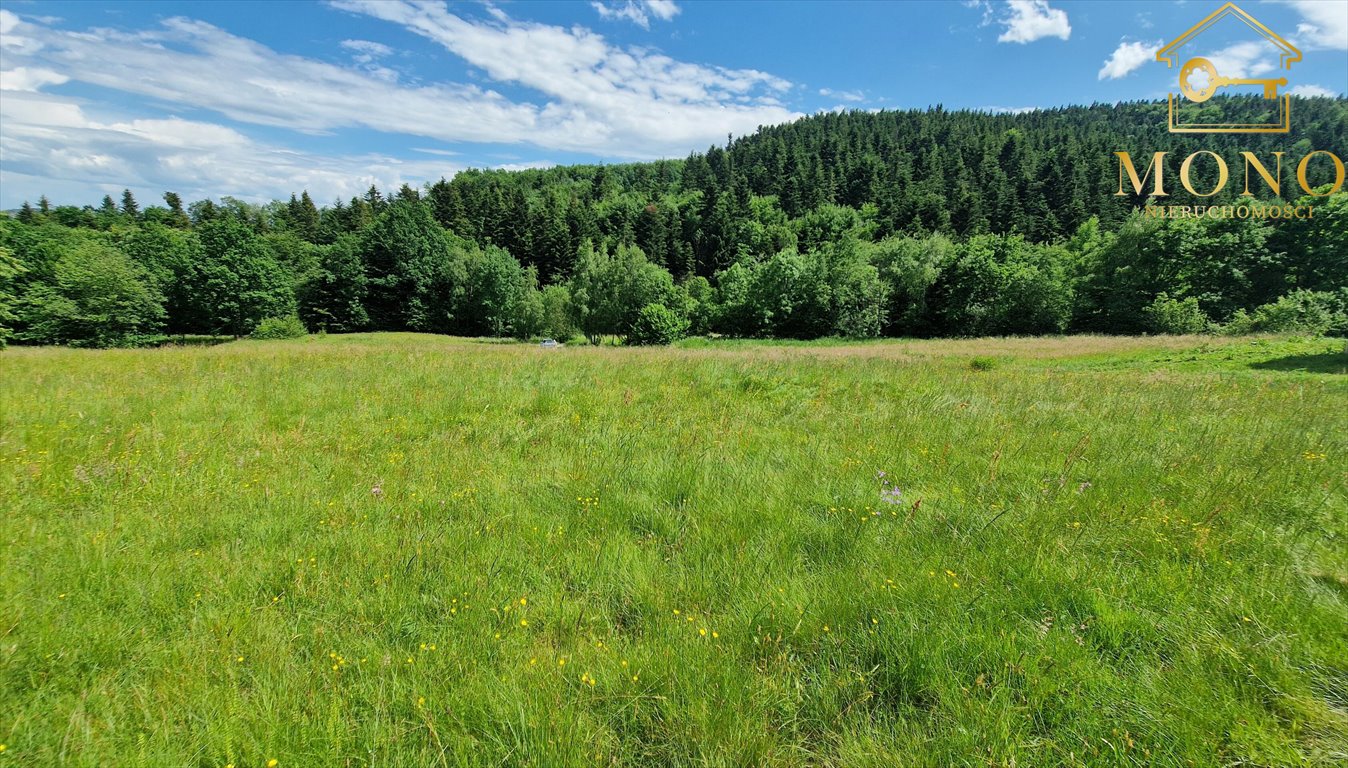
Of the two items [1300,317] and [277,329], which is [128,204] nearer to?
[277,329]

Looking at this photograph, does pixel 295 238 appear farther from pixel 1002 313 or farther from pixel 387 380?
pixel 1002 313

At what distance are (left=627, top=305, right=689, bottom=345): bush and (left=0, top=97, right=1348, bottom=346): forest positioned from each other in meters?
0.19

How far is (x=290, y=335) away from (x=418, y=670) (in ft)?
204

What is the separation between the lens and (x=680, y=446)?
5.53 metres

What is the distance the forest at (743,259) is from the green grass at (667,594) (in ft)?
72.7

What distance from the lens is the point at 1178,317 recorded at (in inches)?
1478

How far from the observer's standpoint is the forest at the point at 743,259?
41.3m

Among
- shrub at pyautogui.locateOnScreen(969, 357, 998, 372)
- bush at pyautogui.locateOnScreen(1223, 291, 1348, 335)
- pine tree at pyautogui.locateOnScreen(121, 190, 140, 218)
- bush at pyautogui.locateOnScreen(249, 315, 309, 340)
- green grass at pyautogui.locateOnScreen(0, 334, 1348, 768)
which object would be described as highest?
pine tree at pyautogui.locateOnScreen(121, 190, 140, 218)

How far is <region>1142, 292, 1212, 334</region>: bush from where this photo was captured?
36938mm

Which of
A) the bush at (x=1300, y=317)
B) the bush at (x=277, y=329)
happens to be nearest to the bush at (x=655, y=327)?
the bush at (x=1300, y=317)

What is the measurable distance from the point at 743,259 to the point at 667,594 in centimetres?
8141

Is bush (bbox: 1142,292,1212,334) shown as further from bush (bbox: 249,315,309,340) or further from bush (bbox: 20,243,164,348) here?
bush (bbox: 20,243,164,348)

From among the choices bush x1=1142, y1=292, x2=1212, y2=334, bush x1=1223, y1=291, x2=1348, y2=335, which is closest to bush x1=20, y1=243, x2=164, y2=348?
bush x1=1223, y1=291, x2=1348, y2=335

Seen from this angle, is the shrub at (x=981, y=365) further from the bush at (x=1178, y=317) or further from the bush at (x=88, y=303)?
the bush at (x=88, y=303)
